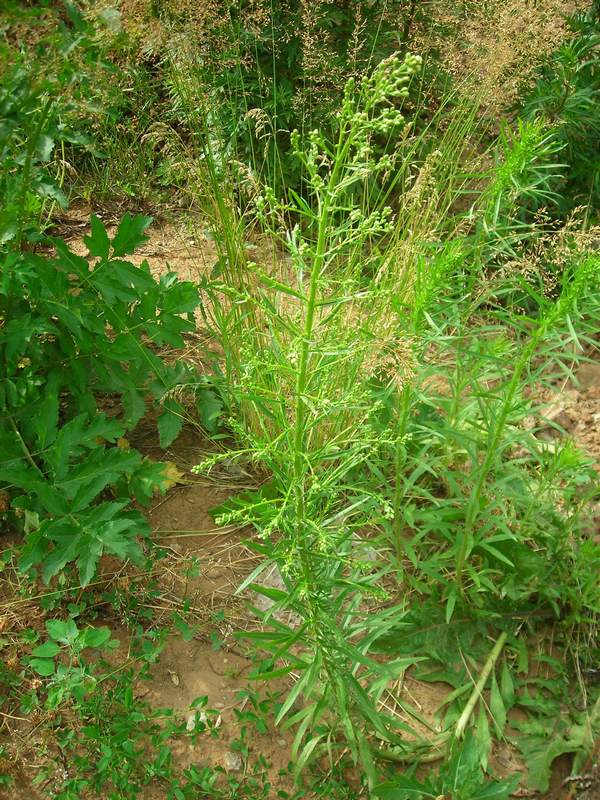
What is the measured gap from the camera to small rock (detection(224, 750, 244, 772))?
226cm

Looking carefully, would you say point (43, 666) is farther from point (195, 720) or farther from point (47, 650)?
point (195, 720)

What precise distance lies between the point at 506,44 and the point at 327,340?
5.25 feet

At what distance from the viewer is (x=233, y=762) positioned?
227cm

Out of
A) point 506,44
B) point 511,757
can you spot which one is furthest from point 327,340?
point 506,44

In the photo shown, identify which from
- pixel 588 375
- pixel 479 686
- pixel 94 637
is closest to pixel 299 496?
pixel 94 637

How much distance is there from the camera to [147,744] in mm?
2266

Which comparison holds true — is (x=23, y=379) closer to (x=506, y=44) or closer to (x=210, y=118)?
(x=210, y=118)

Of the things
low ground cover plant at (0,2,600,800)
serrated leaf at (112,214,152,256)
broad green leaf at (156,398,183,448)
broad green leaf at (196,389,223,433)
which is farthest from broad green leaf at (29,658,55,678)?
serrated leaf at (112,214,152,256)

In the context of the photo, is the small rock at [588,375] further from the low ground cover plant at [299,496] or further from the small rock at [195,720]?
the small rock at [195,720]

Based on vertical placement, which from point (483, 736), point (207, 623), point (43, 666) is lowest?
point (483, 736)

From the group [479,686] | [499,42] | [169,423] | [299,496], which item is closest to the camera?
[299,496]

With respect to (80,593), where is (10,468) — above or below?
above

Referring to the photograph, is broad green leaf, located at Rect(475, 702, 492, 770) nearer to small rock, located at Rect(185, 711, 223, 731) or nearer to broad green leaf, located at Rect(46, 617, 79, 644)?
small rock, located at Rect(185, 711, 223, 731)

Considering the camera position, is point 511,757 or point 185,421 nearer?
point 511,757
